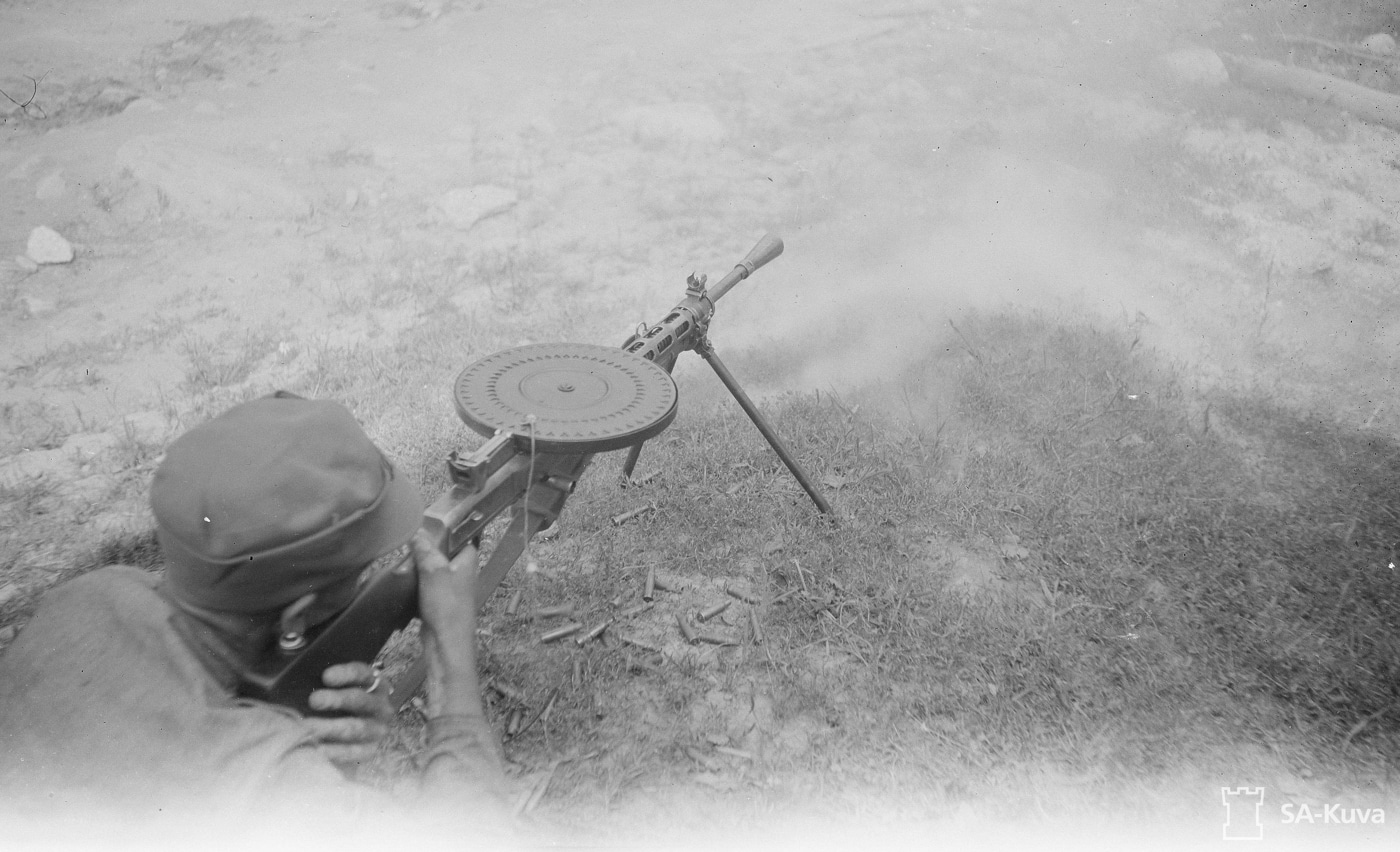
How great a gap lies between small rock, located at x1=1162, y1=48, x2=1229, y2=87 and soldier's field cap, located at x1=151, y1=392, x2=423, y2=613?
8.54 metres

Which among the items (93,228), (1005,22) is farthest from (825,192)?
(93,228)

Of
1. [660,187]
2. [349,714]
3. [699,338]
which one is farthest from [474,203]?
[349,714]

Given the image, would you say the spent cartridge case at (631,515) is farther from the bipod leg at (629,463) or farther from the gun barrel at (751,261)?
the gun barrel at (751,261)

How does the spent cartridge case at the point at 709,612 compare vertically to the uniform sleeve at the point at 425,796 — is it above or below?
below

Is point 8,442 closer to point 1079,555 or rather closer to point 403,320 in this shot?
point 403,320

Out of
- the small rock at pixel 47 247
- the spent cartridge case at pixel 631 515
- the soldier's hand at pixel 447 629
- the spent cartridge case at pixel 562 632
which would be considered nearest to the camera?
the soldier's hand at pixel 447 629

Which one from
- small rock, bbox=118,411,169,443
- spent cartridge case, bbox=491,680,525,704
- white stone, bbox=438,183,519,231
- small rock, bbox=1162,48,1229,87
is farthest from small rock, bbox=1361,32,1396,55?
small rock, bbox=118,411,169,443

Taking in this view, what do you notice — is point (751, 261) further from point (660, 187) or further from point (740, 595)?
point (660, 187)

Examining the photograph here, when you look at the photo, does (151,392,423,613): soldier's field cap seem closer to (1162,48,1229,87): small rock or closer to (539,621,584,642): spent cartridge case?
(539,621,584,642): spent cartridge case

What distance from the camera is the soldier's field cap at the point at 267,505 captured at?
5.01ft

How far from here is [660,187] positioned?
22.3 feet

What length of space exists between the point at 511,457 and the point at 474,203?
180 inches

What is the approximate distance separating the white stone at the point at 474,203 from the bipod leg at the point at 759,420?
11.1 ft

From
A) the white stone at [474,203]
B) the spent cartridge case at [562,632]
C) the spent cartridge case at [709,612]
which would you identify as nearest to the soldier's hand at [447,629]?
the spent cartridge case at [562,632]
